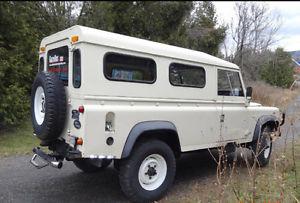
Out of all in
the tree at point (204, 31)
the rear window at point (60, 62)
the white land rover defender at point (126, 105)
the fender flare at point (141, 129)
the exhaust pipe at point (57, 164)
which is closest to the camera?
the white land rover defender at point (126, 105)

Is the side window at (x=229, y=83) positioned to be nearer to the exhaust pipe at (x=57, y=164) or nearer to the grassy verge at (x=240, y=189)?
the grassy verge at (x=240, y=189)

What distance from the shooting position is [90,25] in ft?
45.2

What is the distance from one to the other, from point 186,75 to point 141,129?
4.57 ft

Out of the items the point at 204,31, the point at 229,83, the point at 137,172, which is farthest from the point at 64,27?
the point at 137,172

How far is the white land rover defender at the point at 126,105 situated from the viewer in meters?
4.47

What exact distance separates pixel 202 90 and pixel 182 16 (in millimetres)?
11023

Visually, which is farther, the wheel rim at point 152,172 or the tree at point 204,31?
the tree at point 204,31

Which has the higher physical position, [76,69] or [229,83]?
[76,69]

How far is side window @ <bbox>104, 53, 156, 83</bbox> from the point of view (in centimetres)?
468

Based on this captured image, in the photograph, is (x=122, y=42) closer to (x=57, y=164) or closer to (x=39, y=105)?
(x=39, y=105)

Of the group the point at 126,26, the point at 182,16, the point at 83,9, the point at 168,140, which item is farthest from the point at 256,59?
the point at 168,140

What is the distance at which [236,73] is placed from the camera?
22.4 feet

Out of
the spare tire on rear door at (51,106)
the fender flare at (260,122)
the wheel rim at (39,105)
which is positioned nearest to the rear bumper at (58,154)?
the spare tire on rear door at (51,106)

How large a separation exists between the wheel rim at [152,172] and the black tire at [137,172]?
5 cm
